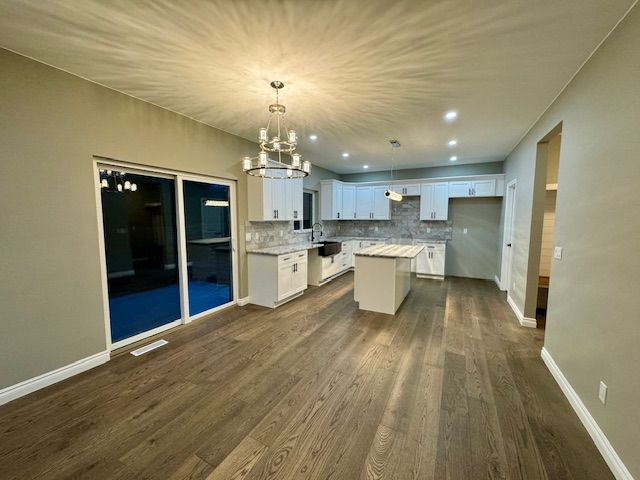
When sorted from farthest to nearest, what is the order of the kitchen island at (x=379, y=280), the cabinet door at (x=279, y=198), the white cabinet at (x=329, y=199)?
the white cabinet at (x=329, y=199)
the cabinet door at (x=279, y=198)
the kitchen island at (x=379, y=280)

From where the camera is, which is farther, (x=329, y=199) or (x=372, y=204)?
(x=372, y=204)

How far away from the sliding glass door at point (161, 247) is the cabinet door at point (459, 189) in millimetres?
4834

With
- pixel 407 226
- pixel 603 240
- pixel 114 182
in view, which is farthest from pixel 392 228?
pixel 114 182

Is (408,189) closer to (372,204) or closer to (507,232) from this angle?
(372,204)

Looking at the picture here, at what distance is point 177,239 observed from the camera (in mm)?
3449

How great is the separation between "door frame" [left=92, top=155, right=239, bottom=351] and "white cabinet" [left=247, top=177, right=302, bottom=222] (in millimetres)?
296

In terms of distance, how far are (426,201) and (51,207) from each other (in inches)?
250

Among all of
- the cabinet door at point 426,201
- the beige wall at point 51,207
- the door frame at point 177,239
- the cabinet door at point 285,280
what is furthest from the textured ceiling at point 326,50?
the cabinet door at point 426,201

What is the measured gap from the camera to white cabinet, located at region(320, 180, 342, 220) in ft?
21.6

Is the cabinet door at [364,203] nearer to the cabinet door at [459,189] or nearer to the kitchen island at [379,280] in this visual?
the cabinet door at [459,189]

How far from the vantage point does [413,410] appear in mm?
1979

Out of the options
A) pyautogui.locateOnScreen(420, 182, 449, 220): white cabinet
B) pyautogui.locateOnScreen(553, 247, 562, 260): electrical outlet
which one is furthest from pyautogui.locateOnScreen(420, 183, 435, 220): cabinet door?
pyautogui.locateOnScreen(553, 247, 562, 260): electrical outlet

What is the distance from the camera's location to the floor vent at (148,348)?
9.23ft

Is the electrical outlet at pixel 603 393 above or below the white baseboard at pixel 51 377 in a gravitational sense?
above
